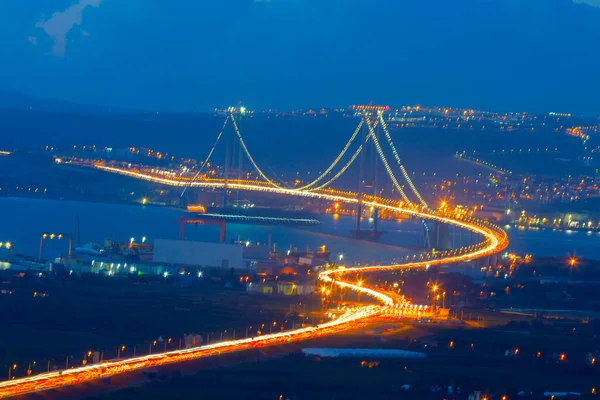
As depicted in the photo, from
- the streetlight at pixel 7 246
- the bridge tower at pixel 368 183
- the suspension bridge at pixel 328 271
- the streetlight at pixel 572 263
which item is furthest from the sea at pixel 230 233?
the streetlight at pixel 572 263

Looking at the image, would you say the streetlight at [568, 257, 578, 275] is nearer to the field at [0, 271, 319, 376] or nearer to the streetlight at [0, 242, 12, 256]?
the field at [0, 271, 319, 376]

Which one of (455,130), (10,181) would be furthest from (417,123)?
(10,181)

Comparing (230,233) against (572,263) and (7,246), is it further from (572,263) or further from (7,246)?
(572,263)

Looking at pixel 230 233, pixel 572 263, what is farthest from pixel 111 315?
pixel 230 233

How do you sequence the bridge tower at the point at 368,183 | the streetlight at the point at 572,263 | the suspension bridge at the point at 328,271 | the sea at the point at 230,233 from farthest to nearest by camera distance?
the bridge tower at the point at 368,183 < the sea at the point at 230,233 < the streetlight at the point at 572,263 < the suspension bridge at the point at 328,271

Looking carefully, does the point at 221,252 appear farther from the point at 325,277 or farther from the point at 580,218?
the point at 580,218

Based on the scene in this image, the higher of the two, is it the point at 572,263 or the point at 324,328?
the point at 572,263

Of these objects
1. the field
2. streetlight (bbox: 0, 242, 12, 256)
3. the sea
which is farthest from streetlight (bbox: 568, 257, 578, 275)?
streetlight (bbox: 0, 242, 12, 256)

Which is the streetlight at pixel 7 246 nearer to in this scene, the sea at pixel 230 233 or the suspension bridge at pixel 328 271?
the sea at pixel 230 233

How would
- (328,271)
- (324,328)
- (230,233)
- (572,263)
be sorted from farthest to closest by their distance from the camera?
(230,233), (572,263), (328,271), (324,328)
